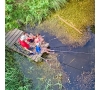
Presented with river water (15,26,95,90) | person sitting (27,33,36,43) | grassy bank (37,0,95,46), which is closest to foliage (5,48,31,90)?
river water (15,26,95,90)

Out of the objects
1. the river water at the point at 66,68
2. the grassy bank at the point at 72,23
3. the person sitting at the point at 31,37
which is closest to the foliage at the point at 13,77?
the river water at the point at 66,68

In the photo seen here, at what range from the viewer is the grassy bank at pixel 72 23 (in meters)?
1.73

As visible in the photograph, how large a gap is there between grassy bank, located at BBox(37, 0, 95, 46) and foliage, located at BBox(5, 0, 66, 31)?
0.16ft

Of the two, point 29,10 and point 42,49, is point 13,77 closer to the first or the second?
point 42,49

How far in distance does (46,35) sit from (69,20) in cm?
17

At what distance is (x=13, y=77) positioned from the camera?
1.69 m

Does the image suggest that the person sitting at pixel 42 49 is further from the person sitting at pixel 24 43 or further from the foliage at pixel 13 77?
the foliage at pixel 13 77

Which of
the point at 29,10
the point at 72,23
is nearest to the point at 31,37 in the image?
the point at 29,10

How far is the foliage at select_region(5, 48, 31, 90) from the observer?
1691mm

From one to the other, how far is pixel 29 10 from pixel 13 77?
16.5 inches

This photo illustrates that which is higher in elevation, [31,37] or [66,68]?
[31,37]

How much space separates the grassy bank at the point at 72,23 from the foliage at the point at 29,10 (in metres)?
0.05

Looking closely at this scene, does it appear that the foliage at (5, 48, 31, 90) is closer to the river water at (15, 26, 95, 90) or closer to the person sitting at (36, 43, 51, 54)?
the river water at (15, 26, 95, 90)
